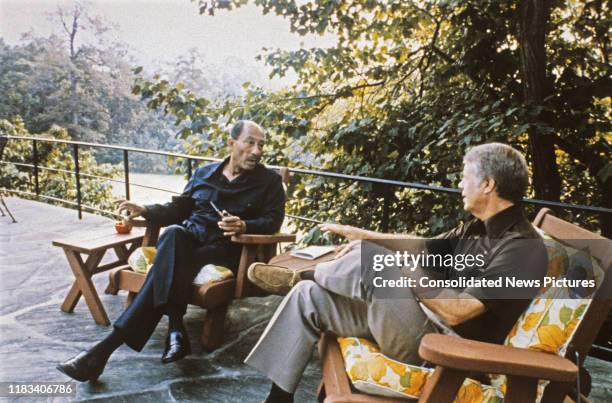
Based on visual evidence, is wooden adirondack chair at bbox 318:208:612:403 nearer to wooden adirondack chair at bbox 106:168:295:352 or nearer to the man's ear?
the man's ear

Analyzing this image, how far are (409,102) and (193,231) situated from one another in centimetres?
273

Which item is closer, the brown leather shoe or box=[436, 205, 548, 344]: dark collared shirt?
box=[436, 205, 548, 344]: dark collared shirt

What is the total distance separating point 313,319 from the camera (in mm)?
1861

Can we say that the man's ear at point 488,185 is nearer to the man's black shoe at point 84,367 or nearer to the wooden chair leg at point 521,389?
the wooden chair leg at point 521,389

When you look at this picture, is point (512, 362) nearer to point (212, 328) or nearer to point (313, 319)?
point (313, 319)

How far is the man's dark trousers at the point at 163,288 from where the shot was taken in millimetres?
2385

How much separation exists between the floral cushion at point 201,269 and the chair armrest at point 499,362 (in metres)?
1.55

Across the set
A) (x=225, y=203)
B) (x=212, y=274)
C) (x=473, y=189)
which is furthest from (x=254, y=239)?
(x=473, y=189)

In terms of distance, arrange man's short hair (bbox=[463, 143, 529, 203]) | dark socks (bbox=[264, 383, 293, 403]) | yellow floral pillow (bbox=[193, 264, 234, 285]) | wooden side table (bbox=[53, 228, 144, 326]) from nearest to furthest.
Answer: man's short hair (bbox=[463, 143, 529, 203]), dark socks (bbox=[264, 383, 293, 403]), yellow floral pillow (bbox=[193, 264, 234, 285]), wooden side table (bbox=[53, 228, 144, 326])

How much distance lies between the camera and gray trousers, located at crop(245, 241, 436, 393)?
1758 mm

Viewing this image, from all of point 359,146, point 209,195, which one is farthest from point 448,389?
point 359,146

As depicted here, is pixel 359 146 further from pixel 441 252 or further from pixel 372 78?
pixel 441 252

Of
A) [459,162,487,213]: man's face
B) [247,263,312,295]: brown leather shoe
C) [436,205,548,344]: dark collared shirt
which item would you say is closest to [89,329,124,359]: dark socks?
[247,263,312,295]: brown leather shoe

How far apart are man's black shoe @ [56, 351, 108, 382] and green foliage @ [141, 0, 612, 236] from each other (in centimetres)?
274
